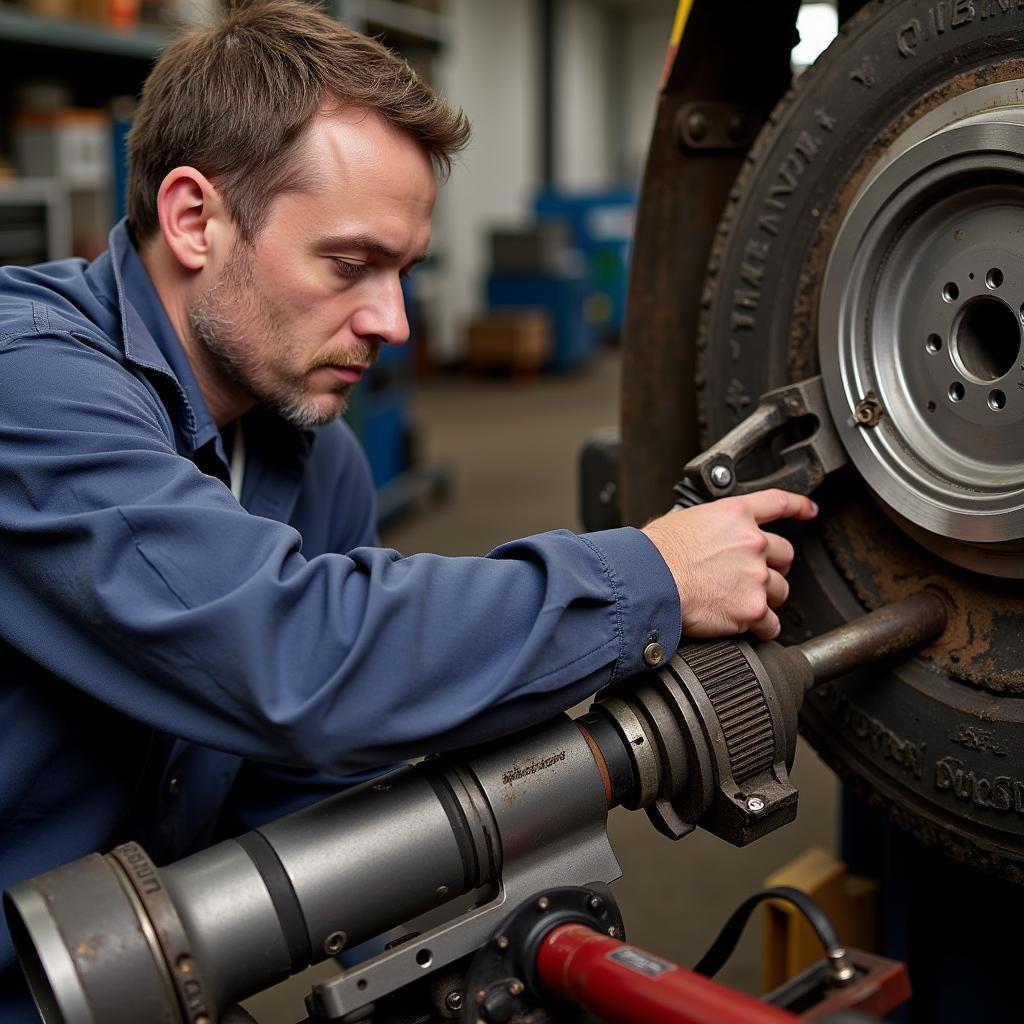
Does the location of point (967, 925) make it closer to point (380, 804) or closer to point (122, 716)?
point (380, 804)

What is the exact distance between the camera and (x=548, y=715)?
2.76ft

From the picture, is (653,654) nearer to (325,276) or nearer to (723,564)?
(723,564)

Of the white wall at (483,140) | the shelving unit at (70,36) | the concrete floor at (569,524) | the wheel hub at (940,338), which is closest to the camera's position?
the wheel hub at (940,338)

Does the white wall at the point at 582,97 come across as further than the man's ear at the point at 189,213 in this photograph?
Yes

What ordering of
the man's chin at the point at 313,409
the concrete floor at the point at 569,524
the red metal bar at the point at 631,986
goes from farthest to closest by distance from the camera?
the concrete floor at the point at 569,524
the man's chin at the point at 313,409
the red metal bar at the point at 631,986

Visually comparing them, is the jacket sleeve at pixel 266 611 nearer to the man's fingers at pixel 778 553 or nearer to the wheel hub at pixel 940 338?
the man's fingers at pixel 778 553

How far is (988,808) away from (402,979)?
0.46 meters

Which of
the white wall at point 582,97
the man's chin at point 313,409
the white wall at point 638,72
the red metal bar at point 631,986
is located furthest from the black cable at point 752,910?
the white wall at point 638,72

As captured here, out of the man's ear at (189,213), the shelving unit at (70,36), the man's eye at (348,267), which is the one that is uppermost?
the shelving unit at (70,36)

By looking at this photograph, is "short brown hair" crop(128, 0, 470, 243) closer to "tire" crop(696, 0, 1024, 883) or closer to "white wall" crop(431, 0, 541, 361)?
"tire" crop(696, 0, 1024, 883)

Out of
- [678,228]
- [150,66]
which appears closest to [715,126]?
[678,228]

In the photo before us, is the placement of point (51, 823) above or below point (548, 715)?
below

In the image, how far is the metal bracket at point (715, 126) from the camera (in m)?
1.19

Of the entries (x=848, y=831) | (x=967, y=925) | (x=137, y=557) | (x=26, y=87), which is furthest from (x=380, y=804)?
(x=26, y=87)
